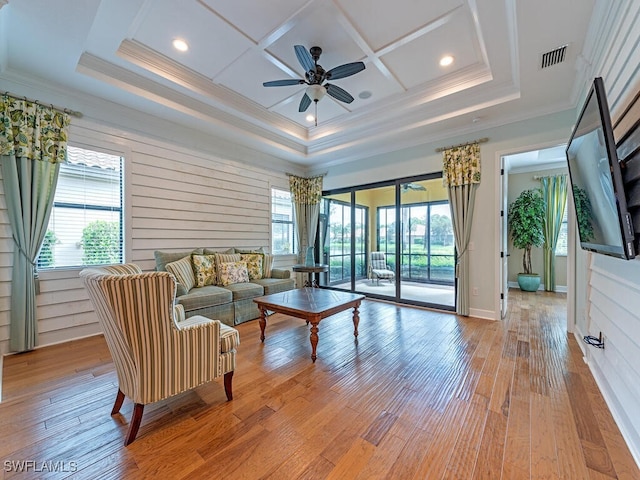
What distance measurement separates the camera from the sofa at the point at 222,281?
11.2ft

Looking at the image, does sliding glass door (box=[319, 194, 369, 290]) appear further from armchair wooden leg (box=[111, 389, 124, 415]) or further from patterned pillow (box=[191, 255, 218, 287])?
armchair wooden leg (box=[111, 389, 124, 415])

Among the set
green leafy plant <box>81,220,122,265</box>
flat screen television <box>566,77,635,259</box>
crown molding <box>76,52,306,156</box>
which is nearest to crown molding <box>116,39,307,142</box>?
crown molding <box>76,52,306,156</box>

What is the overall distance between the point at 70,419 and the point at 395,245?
4.65m

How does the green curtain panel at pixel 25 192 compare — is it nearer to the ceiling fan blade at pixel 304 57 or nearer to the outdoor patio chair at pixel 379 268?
the ceiling fan blade at pixel 304 57

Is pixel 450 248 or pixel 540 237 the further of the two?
pixel 540 237

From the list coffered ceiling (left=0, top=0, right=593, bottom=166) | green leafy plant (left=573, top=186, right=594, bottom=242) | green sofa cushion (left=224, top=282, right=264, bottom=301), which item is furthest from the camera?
green sofa cushion (left=224, top=282, right=264, bottom=301)

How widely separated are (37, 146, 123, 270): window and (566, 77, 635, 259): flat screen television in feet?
15.3

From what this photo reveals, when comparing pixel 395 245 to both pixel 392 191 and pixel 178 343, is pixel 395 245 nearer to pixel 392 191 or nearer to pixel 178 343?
pixel 392 191

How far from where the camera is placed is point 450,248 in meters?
4.56

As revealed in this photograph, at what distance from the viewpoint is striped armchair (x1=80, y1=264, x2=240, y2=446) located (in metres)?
1.44

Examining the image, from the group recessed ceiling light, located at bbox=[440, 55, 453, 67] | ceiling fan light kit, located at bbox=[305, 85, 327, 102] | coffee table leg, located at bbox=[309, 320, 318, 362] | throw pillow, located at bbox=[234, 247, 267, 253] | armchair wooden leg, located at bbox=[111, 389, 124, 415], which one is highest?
recessed ceiling light, located at bbox=[440, 55, 453, 67]

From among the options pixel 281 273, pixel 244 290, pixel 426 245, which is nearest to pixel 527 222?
pixel 426 245

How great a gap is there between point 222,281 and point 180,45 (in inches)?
117

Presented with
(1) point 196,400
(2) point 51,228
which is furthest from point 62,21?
(1) point 196,400
